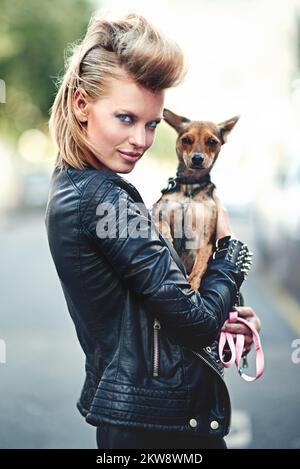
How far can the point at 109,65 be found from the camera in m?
1.95

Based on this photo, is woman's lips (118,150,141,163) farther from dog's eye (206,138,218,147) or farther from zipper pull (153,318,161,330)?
zipper pull (153,318,161,330)

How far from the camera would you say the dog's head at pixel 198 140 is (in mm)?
2137

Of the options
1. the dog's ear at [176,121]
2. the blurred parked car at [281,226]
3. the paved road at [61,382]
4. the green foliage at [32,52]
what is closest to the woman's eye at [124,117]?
the dog's ear at [176,121]

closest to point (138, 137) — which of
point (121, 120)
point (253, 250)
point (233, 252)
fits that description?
point (121, 120)

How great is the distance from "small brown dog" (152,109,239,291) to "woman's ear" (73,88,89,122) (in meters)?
0.27

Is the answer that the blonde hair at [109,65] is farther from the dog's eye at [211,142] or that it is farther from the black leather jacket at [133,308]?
the dog's eye at [211,142]

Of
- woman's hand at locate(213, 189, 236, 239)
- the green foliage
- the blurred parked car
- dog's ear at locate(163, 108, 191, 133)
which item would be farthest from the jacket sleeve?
the green foliage

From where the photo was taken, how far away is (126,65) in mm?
1939

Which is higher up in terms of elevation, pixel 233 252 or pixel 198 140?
pixel 198 140

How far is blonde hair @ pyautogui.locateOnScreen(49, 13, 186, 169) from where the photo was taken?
6.31 ft

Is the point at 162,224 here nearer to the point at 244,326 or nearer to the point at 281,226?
the point at 244,326

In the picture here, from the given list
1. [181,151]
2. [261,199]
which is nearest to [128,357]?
[181,151]

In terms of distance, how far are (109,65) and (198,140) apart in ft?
1.13
